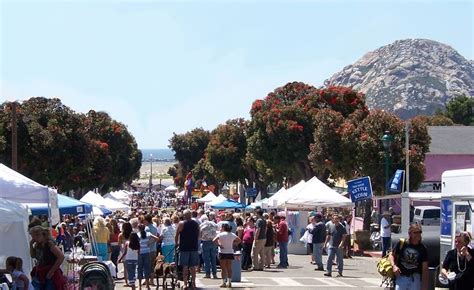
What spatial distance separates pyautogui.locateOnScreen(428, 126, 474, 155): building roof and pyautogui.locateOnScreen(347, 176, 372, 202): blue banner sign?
2307cm

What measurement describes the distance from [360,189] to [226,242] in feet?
41.6

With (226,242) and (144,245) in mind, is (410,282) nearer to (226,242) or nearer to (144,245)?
(144,245)

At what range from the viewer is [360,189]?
3341 cm

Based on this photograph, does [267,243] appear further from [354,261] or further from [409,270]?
[409,270]

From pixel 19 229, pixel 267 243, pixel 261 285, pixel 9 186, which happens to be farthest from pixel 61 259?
pixel 267 243

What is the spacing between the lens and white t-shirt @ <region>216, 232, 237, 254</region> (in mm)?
21562

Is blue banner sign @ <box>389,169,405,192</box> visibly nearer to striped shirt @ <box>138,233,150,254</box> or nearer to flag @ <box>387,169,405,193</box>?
flag @ <box>387,169,405,193</box>

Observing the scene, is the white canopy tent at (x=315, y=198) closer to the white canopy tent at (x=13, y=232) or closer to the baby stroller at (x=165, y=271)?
the baby stroller at (x=165, y=271)

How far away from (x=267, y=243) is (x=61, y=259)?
544 inches

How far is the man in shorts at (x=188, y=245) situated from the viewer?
20.2 metres

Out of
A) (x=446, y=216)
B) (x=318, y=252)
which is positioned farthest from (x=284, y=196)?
(x=446, y=216)

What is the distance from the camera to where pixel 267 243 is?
90.4 ft

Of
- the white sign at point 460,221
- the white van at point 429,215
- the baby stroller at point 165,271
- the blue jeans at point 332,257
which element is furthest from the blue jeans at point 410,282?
the white van at point 429,215

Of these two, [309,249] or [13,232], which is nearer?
[13,232]
